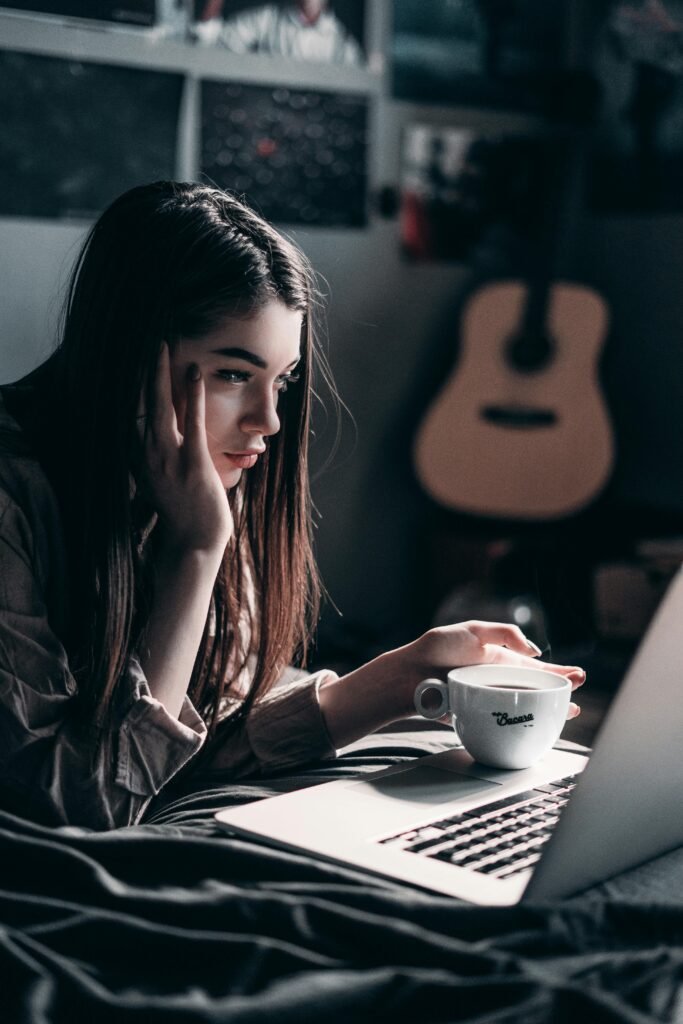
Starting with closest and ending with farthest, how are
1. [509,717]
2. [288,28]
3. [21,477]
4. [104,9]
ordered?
[509,717] < [21,477] < [104,9] < [288,28]

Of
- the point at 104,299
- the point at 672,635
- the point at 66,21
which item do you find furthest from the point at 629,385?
the point at 672,635

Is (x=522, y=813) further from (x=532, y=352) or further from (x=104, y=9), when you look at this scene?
(x=532, y=352)

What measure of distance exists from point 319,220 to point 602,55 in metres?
0.92

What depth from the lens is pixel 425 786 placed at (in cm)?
86

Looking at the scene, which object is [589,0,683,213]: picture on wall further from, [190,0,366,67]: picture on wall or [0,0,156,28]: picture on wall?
[0,0,156,28]: picture on wall

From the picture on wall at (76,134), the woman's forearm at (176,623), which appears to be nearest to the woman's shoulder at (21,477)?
the woman's forearm at (176,623)

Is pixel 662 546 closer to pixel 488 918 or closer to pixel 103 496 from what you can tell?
pixel 103 496

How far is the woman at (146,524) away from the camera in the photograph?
91 cm

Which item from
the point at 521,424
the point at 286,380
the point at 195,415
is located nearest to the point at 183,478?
the point at 195,415

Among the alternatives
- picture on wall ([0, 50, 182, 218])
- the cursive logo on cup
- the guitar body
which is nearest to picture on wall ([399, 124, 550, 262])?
the guitar body

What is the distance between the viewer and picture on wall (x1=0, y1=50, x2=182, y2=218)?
2.28 meters

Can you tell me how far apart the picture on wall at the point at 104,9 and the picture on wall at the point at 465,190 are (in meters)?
0.73

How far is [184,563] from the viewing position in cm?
98

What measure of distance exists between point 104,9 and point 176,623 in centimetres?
170
